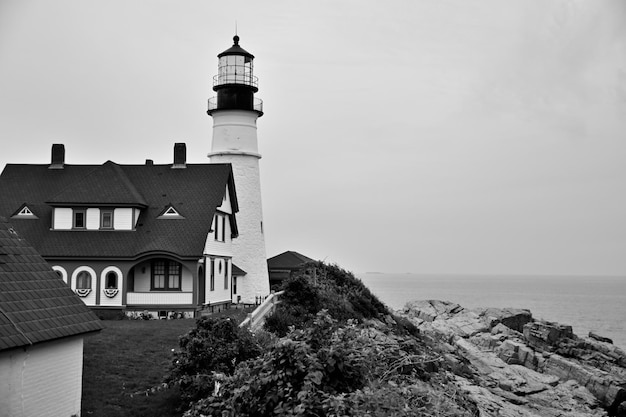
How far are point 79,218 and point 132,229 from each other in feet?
8.66

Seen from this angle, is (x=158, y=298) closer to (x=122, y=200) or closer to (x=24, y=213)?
(x=122, y=200)

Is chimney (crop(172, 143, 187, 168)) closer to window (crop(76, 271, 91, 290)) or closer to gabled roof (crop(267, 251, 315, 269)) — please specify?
window (crop(76, 271, 91, 290))

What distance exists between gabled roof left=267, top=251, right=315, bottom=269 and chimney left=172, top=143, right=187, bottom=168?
9.04 m

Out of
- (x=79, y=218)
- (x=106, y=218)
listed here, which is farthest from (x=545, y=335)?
(x=79, y=218)

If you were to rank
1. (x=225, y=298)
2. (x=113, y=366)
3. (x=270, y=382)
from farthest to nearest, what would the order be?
1. (x=225, y=298)
2. (x=113, y=366)
3. (x=270, y=382)

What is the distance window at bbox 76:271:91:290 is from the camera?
3278 centimetres

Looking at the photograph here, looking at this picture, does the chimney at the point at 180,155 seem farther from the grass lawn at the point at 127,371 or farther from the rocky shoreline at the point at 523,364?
the rocky shoreline at the point at 523,364

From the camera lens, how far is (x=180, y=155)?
124 ft

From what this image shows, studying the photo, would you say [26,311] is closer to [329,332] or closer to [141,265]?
[329,332]

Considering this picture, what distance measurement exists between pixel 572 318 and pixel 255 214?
176 feet

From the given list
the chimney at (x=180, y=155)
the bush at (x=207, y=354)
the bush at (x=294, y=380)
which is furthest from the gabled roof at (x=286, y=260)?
the bush at (x=294, y=380)

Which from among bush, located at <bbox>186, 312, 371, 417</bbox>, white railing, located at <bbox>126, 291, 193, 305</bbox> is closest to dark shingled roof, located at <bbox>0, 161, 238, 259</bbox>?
white railing, located at <bbox>126, 291, 193, 305</bbox>

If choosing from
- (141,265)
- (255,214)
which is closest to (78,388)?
(141,265)

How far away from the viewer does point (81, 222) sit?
1336 inches
